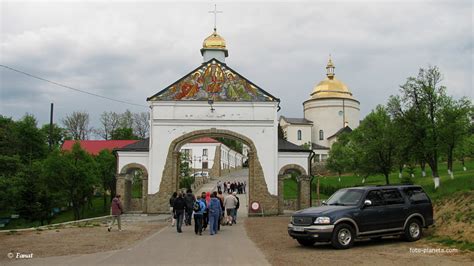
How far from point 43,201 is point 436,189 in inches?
1110

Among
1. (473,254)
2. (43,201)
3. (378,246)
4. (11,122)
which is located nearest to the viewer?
(473,254)

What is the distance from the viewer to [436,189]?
3359cm

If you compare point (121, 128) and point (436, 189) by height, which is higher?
point (121, 128)

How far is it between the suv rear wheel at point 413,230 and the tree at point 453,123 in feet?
65.7

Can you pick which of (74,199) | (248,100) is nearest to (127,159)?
(74,199)

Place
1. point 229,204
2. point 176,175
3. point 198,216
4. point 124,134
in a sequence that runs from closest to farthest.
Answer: point 198,216, point 229,204, point 176,175, point 124,134

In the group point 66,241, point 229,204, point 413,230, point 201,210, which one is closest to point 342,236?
point 413,230

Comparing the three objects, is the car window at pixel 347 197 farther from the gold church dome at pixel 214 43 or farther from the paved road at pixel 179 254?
the gold church dome at pixel 214 43

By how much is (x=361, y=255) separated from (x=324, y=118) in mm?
71652

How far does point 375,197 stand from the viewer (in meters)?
15.0

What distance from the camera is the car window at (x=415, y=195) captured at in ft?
51.3

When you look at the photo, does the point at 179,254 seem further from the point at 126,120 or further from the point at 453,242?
the point at 126,120

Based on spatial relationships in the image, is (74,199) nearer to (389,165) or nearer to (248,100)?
(248,100)

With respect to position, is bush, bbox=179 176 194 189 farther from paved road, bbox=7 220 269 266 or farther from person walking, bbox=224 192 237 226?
paved road, bbox=7 220 269 266
